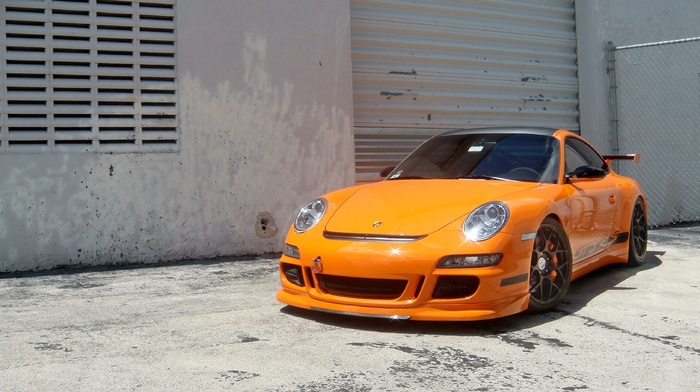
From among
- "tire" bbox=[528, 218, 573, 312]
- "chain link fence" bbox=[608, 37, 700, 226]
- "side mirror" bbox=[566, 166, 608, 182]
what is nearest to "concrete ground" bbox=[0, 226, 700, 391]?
"tire" bbox=[528, 218, 573, 312]

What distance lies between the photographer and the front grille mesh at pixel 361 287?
15.1 feet

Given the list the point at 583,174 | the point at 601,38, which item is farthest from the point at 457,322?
the point at 601,38

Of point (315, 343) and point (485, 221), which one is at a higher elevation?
point (485, 221)

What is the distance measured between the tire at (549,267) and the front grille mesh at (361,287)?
861 mm

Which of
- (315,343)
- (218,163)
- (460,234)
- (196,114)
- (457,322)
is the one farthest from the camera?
(218,163)

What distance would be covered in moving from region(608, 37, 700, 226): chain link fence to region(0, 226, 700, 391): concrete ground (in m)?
4.76

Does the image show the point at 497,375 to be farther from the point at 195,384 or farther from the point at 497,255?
the point at 195,384

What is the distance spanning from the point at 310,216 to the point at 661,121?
7127 mm

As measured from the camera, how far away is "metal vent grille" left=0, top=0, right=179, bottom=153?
6988mm

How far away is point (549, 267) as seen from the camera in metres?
5.05

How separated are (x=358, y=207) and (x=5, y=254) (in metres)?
3.42

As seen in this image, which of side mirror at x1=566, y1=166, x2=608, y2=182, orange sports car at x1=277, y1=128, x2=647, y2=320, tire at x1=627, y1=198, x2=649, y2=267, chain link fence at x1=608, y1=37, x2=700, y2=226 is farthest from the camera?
chain link fence at x1=608, y1=37, x2=700, y2=226

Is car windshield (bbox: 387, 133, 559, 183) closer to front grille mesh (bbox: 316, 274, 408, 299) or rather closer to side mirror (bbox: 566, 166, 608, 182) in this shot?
side mirror (bbox: 566, 166, 608, 182)

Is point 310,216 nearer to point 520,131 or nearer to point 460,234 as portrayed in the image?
point 460,234
